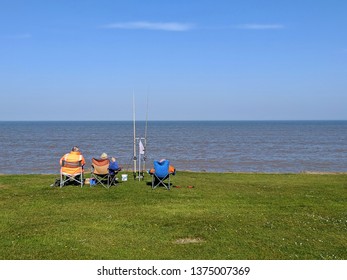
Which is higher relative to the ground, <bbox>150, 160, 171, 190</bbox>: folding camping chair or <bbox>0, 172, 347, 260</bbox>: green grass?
<bbox>150, 160, 171, 190</bbox>: folding camping chair

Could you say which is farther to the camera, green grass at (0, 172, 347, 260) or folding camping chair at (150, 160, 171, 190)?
folding camping chair at (150, 160, 171, 190)

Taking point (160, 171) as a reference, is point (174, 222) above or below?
below

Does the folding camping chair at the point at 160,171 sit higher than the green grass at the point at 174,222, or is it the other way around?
the folding camping chair at the point at 160,171

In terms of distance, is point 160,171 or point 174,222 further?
point 160,171

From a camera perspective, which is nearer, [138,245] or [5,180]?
[138,245]

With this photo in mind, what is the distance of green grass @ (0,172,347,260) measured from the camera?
7.40 metres

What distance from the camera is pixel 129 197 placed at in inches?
503

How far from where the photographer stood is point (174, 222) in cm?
951

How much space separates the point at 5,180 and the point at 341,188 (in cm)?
1152

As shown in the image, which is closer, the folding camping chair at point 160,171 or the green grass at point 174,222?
the green grass at point 174,222

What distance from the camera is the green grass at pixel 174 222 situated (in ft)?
24.3
